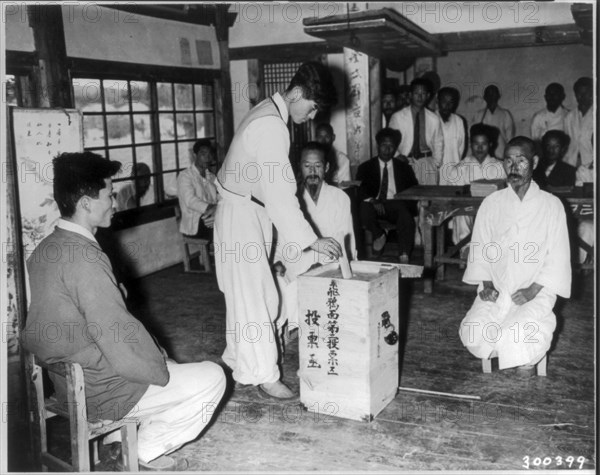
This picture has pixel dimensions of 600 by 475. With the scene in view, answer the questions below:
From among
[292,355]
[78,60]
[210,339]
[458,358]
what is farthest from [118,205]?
[458,358]

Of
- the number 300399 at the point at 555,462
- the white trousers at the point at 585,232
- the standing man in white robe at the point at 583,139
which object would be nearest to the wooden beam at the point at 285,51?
the standing man in white robe at the point at 583,139

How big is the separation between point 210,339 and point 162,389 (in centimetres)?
212

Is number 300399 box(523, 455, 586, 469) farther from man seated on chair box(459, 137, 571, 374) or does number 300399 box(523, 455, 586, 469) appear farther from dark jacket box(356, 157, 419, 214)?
dark jacket box(356, 157, 419, 214)

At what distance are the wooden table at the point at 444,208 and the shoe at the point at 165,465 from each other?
3.43 meters

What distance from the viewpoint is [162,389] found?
267cm

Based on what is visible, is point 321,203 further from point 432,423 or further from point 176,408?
point 176,408

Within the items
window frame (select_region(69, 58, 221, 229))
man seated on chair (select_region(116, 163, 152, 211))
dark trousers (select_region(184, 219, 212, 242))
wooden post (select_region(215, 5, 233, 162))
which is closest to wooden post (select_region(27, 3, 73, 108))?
window frame (select_region(69, 58, 221, 229))

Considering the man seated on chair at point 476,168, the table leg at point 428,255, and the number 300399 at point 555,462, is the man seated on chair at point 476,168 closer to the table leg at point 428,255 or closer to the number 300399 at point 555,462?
the table leg at point 428,255

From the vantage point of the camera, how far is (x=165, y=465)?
288cm

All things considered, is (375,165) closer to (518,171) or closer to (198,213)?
(198,213)

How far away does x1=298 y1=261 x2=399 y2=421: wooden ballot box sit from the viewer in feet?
10.2

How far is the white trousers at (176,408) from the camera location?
8.77 feet

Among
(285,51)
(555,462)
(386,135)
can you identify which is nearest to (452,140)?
(386,135)

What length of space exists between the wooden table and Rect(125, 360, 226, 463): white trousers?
3.40 meters
